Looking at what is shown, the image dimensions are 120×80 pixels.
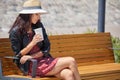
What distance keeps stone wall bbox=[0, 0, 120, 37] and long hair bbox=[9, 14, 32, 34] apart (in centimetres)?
793

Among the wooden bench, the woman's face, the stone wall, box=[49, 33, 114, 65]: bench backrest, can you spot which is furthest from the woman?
the stone wall

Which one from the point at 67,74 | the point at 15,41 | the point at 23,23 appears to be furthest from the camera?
the point at 23,23

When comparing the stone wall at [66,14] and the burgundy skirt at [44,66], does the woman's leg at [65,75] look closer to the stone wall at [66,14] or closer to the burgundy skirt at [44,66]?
the burgundy skirt at [44,66]

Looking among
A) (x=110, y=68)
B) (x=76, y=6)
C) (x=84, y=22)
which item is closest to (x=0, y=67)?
(x=110, y=68)

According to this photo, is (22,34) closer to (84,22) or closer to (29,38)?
(29,38)

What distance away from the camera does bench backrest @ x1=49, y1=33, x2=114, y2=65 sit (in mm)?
7250

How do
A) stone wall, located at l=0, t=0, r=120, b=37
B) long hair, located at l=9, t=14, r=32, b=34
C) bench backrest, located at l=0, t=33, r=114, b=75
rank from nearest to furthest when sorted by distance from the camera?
long hair, located at l=9, t=14, r=32, b=34
bench backrest, located at l=0, t=33, r=114, b=75
stone wall, located at l=0, t=0, r=120, b=37

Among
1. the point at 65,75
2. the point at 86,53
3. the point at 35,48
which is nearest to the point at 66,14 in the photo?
the point at 86,53

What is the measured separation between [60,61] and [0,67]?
83 cm

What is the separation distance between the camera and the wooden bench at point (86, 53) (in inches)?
258

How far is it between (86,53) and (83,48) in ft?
0.33

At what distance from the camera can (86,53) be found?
300 inches

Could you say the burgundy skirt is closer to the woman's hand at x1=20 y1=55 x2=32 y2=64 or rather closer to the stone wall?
the woman's hand at x1=20 y1=55 x2=32 y2=64

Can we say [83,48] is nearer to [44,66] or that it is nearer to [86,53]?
[86,53]
